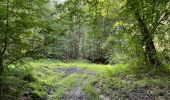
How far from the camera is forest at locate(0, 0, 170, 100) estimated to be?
8805 millimetres

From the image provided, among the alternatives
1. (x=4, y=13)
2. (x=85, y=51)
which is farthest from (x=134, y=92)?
(x=85, y=51)

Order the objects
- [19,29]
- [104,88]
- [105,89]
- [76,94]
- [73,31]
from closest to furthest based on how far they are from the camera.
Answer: [19,29] → [73,31] → [76,94] → [105,89] → [104,88]

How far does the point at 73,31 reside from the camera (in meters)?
A: 11.2

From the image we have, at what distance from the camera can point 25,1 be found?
9102 mm

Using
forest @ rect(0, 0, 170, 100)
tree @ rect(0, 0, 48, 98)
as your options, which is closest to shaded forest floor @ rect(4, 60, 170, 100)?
forest @ rect(0, 0, 170, 100)

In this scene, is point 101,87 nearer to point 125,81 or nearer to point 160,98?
point 125,81

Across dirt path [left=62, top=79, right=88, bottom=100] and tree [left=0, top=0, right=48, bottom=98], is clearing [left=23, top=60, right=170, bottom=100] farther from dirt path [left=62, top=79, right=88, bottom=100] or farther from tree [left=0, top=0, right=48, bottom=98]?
tree [left=0, top=0, right=48, bottom=98]

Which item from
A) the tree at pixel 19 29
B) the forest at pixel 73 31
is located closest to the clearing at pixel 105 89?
the forest at pixel 73 31

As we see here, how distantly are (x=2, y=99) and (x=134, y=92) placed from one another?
4978 millimetres

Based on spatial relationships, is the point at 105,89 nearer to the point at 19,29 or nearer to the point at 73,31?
the point at 73,31

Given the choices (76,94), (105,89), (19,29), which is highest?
(19,29)

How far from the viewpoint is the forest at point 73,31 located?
880 centimetres

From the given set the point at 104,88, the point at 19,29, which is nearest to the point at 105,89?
the point at 104,88

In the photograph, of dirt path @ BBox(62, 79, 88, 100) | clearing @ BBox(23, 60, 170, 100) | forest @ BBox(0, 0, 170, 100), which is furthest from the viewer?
dirt path @ BBox(62, 79, 88, 100)
